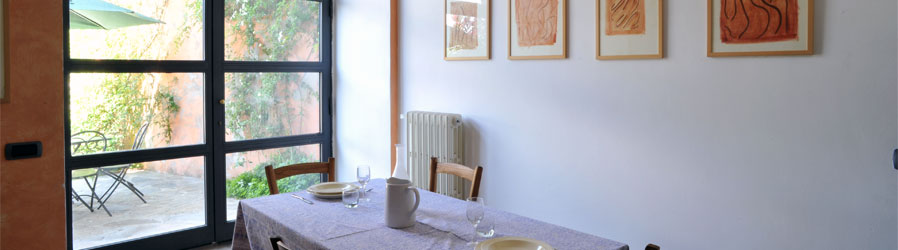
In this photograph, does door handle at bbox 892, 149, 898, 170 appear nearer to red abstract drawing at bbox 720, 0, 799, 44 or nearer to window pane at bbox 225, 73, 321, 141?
red abstract drawing at bbox 720, 0, 799, 44

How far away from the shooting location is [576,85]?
10.0 ft

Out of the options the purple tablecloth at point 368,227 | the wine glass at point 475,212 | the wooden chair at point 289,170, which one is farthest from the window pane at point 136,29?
the wine glass at point 475,212

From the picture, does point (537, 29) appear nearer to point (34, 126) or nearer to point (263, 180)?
point (263, 180)

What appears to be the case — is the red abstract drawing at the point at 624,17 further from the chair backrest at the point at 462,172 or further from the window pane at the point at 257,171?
the window pane at the point at 257,171

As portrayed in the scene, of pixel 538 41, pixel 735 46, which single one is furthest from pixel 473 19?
pixel 735 46

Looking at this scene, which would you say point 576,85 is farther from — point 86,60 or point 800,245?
point 86,60

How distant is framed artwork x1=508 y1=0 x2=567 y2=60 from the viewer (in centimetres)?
311

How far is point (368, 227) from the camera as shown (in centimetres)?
214

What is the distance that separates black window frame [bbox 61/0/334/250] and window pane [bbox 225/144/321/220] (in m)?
0.06

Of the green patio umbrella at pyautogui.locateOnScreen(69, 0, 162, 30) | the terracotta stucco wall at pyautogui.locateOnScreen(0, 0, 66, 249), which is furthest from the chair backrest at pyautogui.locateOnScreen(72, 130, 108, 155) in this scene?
the green patio umbrella at pyautogui.locateOnScreen(69, 0, 162, 30)

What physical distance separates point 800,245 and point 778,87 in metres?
0.59

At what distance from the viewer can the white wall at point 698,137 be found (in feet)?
7.13

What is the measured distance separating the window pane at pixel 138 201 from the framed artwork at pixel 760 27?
303 centimetres

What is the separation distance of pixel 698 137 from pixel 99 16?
3.10 meters
